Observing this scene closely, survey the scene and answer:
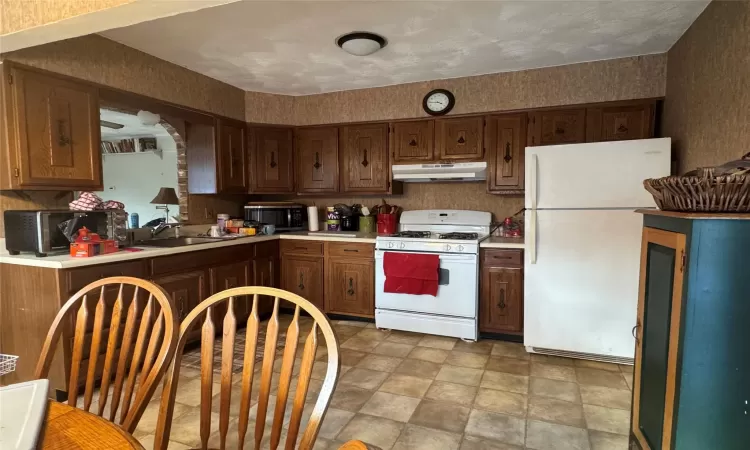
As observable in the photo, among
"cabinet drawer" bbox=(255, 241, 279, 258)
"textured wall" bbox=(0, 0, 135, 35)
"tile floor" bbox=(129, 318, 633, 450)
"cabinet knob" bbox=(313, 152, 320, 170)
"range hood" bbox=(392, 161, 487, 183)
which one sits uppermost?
"textured wall" bbox=(0, 0, 135, 35)

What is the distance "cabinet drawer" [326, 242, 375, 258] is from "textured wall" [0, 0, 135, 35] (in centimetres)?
248

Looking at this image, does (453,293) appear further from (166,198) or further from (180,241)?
(166,198)

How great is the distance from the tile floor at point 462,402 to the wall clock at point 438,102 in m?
2.11

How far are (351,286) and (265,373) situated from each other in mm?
2680

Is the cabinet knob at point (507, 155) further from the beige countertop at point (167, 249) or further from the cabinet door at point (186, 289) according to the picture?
the cabinet door at point (186, 289)

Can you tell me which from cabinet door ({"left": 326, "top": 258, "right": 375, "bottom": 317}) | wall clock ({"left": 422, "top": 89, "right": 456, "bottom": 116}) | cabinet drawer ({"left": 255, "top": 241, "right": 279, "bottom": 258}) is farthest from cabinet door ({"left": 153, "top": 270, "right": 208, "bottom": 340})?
wall clock ({"left": 422, "top": 89, "right": 456, "bottom": 116})

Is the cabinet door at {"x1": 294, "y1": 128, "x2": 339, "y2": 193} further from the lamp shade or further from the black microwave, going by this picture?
the lamp shade

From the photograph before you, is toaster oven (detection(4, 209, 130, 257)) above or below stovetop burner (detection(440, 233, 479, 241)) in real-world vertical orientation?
above

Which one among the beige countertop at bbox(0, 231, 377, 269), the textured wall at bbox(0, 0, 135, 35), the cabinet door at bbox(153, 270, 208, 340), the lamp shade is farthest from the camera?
the lamp shade

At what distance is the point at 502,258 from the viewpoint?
3.15 m

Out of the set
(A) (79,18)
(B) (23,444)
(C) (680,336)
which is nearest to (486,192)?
(C) (680,336)

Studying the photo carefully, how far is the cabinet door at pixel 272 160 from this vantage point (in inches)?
159

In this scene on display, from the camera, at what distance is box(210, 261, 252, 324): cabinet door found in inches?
125

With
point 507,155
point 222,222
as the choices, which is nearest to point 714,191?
point 507,155
